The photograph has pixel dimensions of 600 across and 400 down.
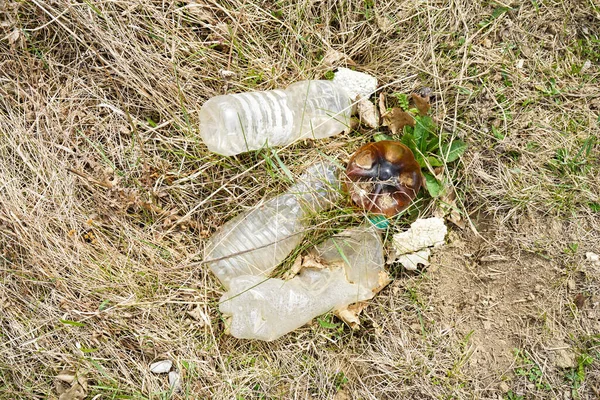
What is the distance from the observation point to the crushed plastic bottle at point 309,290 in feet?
8.34

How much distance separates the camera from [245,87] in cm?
273

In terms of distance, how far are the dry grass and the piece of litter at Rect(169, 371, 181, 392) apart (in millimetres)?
44

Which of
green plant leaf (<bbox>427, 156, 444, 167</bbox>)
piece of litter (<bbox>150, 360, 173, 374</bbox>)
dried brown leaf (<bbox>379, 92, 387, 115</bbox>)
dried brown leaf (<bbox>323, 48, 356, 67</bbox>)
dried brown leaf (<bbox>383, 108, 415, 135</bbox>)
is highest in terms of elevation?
dried brown leaf (<bbox>323, 48, 356, 67</bbox>)

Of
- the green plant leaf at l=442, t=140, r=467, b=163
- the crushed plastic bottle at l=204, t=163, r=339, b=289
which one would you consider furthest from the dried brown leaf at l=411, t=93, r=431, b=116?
the crushed plastic bottle at l=204, t=163, r=339, b=289

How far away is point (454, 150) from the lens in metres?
2.61

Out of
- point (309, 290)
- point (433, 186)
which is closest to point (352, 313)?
point (309, 290)

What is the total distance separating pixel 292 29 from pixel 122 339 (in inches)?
76.8

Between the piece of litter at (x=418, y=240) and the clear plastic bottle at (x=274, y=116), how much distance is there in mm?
685

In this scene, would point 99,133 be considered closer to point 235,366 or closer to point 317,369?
point 235,366

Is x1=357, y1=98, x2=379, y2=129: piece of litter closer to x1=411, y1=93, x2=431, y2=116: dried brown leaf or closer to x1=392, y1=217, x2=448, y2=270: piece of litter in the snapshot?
x1=411, y1=93, x2=431, y2=116: dried brown leaf

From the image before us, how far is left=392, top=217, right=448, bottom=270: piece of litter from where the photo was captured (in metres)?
2.58

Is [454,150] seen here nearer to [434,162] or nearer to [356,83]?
[434,162]

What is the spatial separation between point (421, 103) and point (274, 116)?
2.65 feet

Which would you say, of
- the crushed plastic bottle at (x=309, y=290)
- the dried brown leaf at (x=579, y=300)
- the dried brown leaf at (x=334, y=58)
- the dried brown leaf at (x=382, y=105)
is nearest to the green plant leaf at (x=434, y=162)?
the dried brown leaf at (x=382, y=105)
